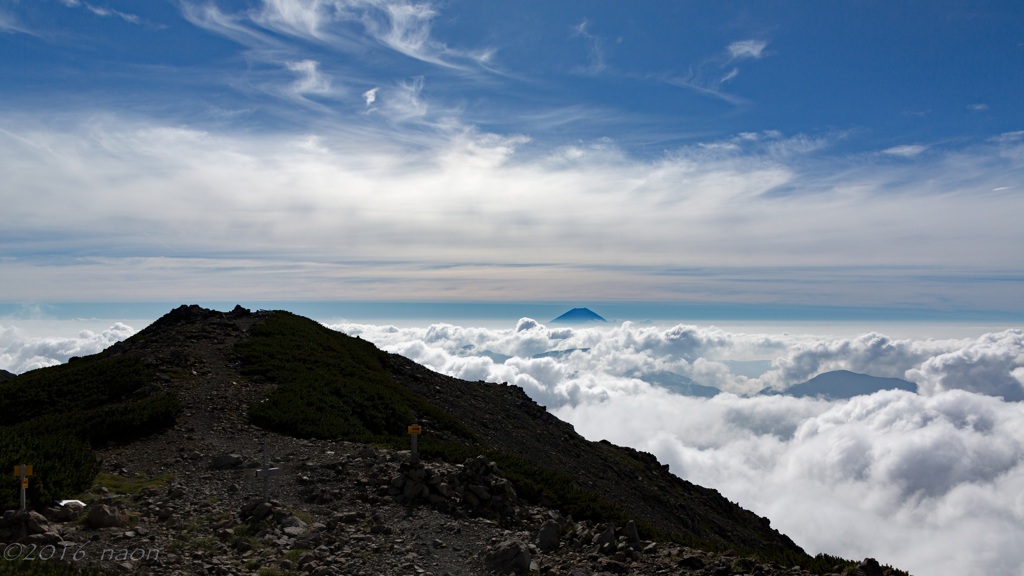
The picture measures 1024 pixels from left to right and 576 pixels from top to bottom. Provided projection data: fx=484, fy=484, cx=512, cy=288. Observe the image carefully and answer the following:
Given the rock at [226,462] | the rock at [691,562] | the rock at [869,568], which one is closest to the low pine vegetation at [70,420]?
the rock at [226,462]

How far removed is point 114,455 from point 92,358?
1120 inches

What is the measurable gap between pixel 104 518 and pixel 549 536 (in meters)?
10.9

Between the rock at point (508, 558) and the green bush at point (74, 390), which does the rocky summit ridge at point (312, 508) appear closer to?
the rock at point (508, 558)

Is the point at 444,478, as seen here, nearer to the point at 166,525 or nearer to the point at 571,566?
the point at 571,566

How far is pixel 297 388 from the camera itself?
1192 inches

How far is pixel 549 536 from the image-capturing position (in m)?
12.8

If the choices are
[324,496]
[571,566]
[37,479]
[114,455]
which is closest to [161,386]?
[114,455]

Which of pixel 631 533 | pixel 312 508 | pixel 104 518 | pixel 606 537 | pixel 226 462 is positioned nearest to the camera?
pixel 104 518

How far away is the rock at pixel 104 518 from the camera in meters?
11.5

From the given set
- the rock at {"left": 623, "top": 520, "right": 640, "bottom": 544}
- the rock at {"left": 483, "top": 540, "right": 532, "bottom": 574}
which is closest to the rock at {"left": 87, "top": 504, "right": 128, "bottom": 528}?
the rock at {"left": 483, "top": 540, "right": 532, "bottom": 574}

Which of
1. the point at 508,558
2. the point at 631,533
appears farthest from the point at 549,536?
the point at 631,533

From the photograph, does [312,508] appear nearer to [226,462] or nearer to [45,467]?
[226,462]

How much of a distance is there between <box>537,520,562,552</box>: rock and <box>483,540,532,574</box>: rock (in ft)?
3.55

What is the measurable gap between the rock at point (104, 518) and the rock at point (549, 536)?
10.3m
